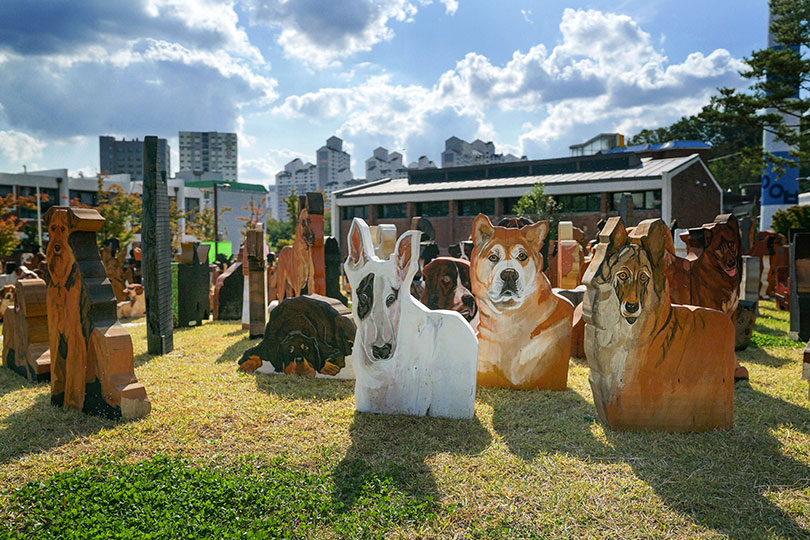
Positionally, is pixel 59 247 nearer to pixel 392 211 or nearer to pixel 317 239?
pixel 317 239

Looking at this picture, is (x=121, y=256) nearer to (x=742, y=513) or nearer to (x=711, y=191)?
(x=742, y=513)

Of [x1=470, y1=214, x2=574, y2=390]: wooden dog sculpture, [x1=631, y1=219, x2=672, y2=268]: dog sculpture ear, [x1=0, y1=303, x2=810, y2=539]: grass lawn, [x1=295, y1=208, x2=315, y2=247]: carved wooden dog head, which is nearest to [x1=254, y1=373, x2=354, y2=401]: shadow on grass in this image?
[x1=0, y1=303, x2=810, y2=539]: grass lawn

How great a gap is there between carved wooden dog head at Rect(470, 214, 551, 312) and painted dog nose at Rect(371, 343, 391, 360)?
5.24 feet

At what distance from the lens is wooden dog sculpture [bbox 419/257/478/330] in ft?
27.1

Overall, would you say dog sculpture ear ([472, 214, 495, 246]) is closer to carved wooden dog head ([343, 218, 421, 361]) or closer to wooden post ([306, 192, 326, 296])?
carved wooden dog head ([343, 218, 421, 361])

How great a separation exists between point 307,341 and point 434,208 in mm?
27479

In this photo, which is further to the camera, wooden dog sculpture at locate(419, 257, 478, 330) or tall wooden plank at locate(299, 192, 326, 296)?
tall wooden plank at locate(299, 192, 326, 296)

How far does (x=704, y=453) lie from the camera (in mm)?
4441

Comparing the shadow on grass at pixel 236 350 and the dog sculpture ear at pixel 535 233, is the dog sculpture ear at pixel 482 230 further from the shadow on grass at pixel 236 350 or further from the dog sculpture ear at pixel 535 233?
the shadow on grass at pixel 236 350

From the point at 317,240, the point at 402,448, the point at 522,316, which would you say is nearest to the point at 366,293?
the point at 402,448

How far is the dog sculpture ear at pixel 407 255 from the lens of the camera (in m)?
5.36

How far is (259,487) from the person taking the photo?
393 cm

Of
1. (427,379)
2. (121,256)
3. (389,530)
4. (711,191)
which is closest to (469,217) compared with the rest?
(711,191)

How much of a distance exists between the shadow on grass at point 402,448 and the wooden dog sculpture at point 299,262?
3540mm
